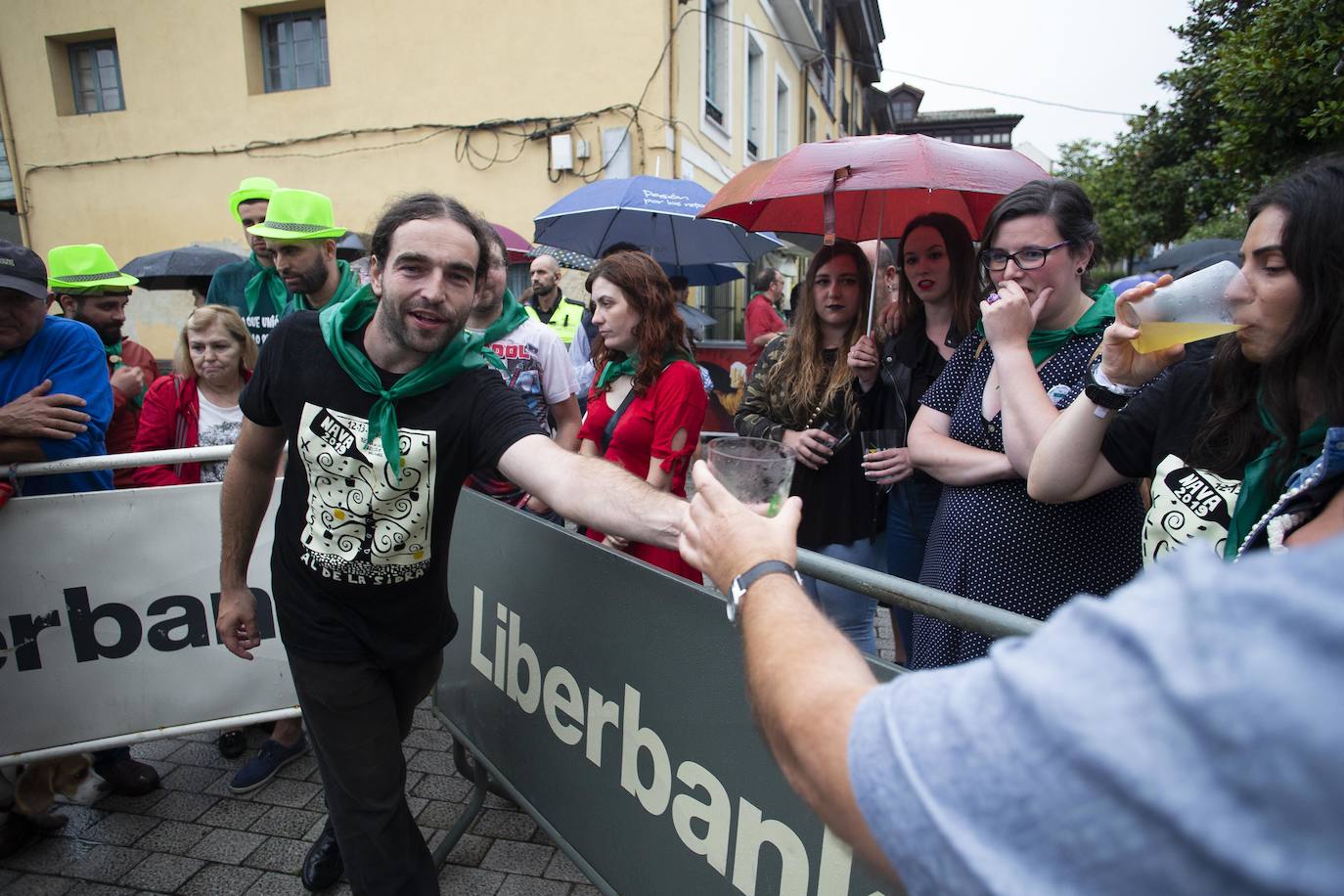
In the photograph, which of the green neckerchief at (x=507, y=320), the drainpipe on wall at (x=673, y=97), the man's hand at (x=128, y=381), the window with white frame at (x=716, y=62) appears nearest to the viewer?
the green neckerchief at (x=507, y=320)

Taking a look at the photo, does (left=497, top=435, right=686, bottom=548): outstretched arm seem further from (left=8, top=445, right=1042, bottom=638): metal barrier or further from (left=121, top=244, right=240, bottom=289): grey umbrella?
(left=121, top=244, right=240, bottom=289): grey umbrella

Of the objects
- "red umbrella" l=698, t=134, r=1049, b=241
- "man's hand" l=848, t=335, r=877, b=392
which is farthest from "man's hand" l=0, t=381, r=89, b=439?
"man's hand" l=848, t=335, r=877, b=392

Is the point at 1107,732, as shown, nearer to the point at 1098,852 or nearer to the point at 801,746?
the point at 1098,852

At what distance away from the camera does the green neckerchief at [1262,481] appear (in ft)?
4.24

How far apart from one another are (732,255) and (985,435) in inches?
205

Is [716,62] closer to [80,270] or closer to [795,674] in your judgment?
[80,270]

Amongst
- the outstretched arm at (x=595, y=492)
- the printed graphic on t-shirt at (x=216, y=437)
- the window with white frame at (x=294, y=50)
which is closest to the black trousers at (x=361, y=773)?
the outstretched arm at (x=595, y=492)

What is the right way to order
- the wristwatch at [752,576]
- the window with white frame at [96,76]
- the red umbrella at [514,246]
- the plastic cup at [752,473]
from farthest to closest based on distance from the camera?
the window with white frame at [96,76], the red umbrella at [514,246], the plastic cup at [752,473], the wristwatch at [752,576]

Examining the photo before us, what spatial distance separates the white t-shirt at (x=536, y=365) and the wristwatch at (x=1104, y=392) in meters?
2.37

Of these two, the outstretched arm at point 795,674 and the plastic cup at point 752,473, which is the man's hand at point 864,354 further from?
the outstretched arm at point 795,674

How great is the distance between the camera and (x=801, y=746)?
2.37ft

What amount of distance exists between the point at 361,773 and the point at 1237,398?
2.24m

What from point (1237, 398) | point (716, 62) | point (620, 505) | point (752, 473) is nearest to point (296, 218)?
point (620, 505)

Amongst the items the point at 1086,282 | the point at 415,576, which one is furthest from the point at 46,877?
the point at 1086,282
